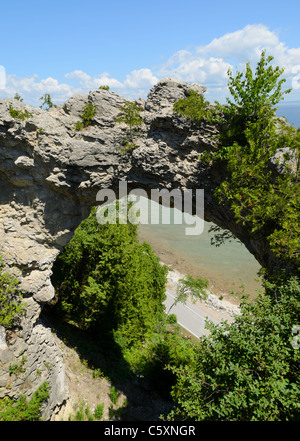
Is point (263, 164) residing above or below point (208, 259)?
above

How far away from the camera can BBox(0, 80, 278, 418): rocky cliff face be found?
9523 millimetres

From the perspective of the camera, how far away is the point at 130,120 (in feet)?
34.6

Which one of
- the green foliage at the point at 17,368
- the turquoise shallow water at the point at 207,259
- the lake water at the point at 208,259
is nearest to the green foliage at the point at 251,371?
the green foliage at the point at 17,368

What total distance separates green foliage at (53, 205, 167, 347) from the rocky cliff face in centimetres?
378

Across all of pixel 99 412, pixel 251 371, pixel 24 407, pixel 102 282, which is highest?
pixel 251 371

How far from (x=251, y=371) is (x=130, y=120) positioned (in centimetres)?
891

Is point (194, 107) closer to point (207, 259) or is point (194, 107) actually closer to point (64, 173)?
point (64, 173)

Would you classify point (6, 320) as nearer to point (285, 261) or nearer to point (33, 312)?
point (33, 312)

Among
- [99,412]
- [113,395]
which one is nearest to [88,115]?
[99,412]

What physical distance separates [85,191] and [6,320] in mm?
5033

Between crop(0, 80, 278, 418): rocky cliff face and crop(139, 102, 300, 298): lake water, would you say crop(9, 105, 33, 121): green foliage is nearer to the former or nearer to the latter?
crop(0, 80, 278, 418): rocky cliff face

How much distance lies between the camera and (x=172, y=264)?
1335 inches

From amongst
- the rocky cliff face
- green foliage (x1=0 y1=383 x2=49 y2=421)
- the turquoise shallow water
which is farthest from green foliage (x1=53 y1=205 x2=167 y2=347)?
the turquoise shallow water
